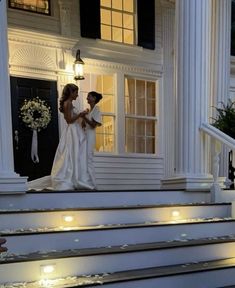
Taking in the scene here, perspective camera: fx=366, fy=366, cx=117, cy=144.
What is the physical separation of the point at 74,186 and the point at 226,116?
2.17 metres

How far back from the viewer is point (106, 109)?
6.73 meters

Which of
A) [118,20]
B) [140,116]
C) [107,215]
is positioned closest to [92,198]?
[107,215]

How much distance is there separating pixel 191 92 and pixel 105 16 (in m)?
2.97

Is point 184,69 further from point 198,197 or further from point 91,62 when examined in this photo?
point 91,62

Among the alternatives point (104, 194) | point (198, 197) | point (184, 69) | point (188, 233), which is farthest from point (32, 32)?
point (188, 233)

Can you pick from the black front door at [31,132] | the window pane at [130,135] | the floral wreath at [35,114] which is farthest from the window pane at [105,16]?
the floral wreath at [35,114]

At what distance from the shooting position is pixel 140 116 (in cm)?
699

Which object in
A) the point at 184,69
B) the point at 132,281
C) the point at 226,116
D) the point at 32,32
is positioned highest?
the point at 32,32

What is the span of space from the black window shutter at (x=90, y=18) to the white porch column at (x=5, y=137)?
2714 millimetres

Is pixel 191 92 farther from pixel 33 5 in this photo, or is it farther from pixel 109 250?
pixel 33 5

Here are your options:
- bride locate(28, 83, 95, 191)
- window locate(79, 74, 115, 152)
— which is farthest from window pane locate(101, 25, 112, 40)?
bride locate(28, 83, 95, 191)

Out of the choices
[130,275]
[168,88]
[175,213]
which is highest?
[168,88]

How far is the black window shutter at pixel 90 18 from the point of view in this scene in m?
6.26

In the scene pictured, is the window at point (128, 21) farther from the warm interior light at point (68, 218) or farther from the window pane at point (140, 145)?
the warm interior light at point (68, 218)
